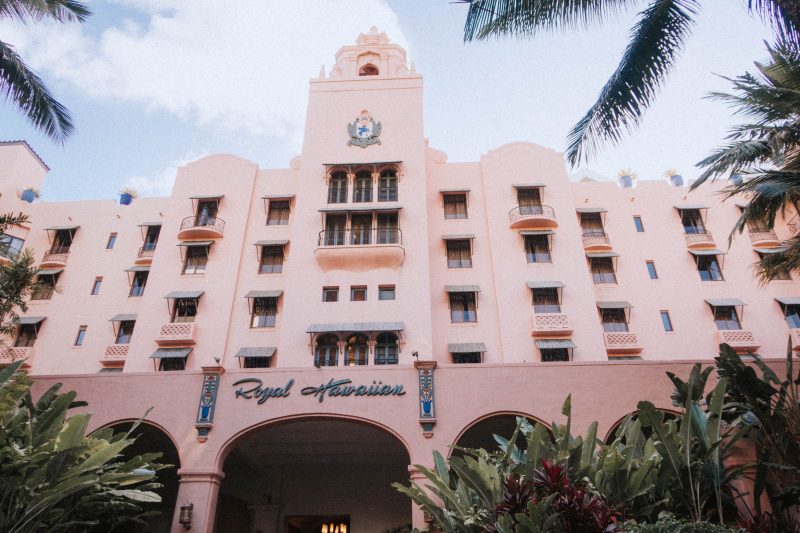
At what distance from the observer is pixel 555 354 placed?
19.3m

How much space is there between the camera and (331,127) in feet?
76.7

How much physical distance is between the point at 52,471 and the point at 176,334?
475 inches

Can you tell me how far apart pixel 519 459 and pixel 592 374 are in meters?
4.35

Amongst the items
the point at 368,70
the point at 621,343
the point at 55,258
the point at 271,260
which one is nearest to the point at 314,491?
the point at 271,260

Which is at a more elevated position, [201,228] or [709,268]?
[201,228]

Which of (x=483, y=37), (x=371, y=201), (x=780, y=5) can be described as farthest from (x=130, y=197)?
(x=780, y=5)

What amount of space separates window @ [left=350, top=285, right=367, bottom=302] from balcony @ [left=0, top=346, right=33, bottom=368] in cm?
1343

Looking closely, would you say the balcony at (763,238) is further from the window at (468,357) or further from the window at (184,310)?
the window at (184,310)

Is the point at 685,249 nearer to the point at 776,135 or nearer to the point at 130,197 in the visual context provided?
the point at 776,135

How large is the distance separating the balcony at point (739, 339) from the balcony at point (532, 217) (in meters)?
7.55

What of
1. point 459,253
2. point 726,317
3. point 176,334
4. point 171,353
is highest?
point 459,253

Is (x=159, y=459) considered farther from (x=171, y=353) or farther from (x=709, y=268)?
(x=709, y=268)

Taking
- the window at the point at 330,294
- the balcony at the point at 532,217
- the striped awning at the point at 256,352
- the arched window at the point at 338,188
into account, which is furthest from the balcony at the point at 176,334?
the balcony at the point at 532,217

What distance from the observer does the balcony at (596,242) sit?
22047 millimetres
